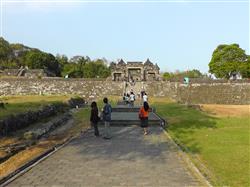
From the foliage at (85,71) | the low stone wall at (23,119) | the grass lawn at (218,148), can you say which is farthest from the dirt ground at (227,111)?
the foliage at (85,71)

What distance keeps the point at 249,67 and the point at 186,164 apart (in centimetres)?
6432

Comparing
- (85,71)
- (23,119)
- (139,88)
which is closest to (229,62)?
(85,71)

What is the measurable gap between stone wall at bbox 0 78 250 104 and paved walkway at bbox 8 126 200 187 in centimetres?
3425

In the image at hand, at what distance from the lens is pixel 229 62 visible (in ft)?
235

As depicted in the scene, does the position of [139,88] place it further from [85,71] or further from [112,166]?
[112,166]

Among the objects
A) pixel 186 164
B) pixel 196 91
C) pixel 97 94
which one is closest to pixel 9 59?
pixel 97 94

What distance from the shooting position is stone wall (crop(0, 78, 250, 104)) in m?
47.4

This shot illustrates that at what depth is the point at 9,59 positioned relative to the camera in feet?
264

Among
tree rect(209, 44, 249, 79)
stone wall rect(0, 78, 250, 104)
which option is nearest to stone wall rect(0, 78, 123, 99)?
stone wall rect(0, 78, 250, 104)

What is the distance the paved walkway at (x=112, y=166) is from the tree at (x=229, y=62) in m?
60.3

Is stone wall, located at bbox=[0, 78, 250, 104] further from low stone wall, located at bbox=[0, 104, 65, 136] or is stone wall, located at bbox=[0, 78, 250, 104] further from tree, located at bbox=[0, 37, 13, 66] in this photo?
tree, located at bbox=[0, 37, 13, 66]

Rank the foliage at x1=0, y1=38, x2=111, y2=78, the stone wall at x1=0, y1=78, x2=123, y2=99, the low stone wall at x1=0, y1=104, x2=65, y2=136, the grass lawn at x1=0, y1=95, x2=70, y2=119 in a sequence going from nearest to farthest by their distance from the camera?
1. the low stone wall at x1=0, y1=104, x2=65, y2=136
2. the grass lawn at x1=0, y1=95, x2=70, y2=119
3. the stone wall at x1=0, y1=78, x2=123, y2=99
4. the foliage at x1=0, y1=38, x2=111, y2=78

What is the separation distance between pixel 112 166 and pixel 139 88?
127 ft

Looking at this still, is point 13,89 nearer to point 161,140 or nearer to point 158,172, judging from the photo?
point 161,140
